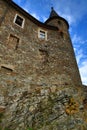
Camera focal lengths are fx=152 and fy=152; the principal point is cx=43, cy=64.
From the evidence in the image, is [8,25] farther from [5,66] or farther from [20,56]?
[5,66]

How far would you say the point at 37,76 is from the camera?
1265 cm

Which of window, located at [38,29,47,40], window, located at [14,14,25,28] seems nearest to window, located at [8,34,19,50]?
window, located at [14,14,25,28]

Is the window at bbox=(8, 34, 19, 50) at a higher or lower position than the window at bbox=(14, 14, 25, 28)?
lower

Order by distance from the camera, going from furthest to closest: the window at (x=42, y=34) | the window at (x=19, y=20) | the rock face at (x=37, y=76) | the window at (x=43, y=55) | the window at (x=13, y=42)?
the window at (x=42, y=34) → the window at (x=19, y=20) → the window at (x=43, y=55) → the window at (x=13, y=42) → the rock face at (x=37, y=76)

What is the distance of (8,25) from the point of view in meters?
14.3

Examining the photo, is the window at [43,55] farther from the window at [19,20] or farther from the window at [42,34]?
the window at [19,20]

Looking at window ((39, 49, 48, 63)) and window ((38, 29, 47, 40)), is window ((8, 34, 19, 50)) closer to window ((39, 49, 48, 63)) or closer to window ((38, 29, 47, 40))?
window ((39, 49, 48, 63))

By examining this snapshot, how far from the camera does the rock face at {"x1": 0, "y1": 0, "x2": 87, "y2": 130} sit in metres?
6.48

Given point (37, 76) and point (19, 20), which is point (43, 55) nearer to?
point (37, 76)

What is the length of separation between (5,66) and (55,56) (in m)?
5.53

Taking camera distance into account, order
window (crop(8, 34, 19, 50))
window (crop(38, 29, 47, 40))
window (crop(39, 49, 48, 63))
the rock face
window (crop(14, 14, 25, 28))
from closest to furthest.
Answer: the rock face → window (crop(8, 34, 19, 50)) → window (crop(39, 49, 48, 63)) → window (crop(14, 14, 25, 28)) → window (crop(38, 29, 47, 40))

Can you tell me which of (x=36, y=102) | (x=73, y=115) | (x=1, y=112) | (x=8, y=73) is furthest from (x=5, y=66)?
(x=73, y=115)

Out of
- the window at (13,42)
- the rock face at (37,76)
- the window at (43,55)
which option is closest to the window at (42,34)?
the rock face at (37,76)

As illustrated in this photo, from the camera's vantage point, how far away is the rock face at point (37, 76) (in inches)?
255
